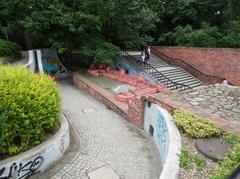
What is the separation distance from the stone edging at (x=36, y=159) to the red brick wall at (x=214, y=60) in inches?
479

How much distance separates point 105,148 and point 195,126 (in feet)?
9.30

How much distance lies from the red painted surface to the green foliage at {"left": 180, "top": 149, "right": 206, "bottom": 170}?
5295 mm

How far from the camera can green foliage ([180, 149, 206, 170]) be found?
4.94 m

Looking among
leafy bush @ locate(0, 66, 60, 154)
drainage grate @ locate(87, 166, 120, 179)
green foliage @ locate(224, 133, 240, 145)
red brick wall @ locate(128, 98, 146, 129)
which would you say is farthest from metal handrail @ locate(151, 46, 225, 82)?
leafy bush @ locate(0, 66, 60, 154)

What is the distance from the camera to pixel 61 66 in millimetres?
18234

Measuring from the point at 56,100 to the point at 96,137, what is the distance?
2.27m

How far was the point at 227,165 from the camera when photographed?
4.61 meters

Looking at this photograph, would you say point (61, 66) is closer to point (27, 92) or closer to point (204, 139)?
point (27, 92)

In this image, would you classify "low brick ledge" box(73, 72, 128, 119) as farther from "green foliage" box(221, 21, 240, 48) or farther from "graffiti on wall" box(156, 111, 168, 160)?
"green foliage" box(221, 21, 240, 48)

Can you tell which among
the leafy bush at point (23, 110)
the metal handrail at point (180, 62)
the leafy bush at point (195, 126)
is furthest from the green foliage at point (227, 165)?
the metal handrail at point (180, 62)

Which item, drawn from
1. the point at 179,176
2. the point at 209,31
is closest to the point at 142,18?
the point at 209,31

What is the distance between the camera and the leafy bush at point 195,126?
6039mm

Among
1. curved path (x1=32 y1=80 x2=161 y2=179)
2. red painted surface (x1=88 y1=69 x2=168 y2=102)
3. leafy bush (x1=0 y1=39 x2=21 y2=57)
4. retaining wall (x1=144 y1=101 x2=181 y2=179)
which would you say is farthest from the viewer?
leafy bush (x1=0 y1=39 x2=21 y2=57)

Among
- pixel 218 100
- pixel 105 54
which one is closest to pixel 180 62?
pixel 105 54
